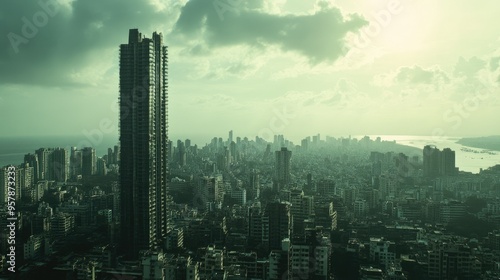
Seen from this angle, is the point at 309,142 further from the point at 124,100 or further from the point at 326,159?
the point at 124,100

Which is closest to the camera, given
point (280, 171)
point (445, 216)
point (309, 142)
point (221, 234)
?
point (221, 234)

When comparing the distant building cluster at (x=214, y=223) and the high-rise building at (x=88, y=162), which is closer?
the distant building cluster at (x=214, y=223)

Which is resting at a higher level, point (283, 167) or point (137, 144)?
point (137, 144)

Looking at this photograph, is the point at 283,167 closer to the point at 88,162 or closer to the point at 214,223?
the point at 88,162

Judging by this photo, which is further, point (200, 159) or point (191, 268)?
point (200, 159)

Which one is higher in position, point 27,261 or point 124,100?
point 124,100

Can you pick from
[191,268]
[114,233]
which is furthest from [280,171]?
[191,268]

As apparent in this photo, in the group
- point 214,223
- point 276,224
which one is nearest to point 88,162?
point 214,223

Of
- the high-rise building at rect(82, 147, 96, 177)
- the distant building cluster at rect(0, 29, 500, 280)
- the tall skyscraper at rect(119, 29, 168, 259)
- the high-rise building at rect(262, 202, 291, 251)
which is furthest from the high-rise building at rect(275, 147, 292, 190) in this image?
the tall skyscraper at rect(119, 29, 168, 259)

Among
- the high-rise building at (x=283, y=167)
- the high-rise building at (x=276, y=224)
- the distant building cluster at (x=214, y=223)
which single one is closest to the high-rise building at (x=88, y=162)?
the distant building cluster at (x=214, y=223)

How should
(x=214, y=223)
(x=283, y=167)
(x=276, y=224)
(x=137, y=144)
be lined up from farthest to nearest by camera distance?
(x=283, y=167) < (x=214, y=223) < (x=276, y=224) < (x=137, y=144)

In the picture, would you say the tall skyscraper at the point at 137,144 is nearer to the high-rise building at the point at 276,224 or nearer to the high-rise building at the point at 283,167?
the high-rise building at the point at 276,224
